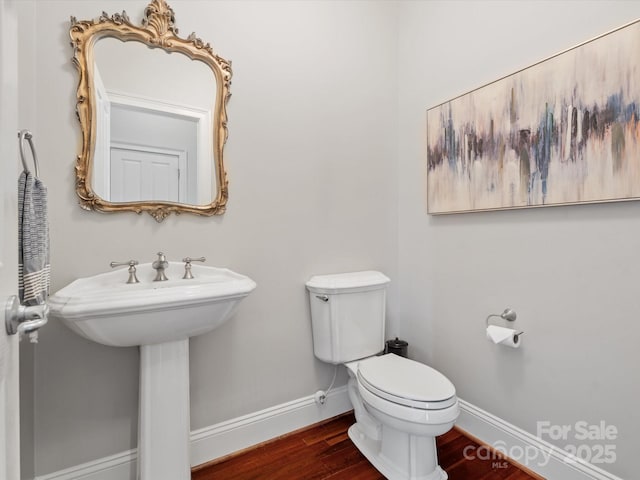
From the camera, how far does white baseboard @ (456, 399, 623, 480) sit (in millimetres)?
1297

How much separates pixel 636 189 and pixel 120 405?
215 cm

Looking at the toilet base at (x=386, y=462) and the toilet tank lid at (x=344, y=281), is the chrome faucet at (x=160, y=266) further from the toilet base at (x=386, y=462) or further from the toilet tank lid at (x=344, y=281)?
the toilet base at (x=386, y=462)

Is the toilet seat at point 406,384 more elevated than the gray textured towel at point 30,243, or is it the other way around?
the gray textured towel at point 30,243

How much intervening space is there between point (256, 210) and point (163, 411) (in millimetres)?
936

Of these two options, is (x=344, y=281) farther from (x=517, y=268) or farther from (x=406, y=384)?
(x=517, y=268)

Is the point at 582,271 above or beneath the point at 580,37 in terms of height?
beneath

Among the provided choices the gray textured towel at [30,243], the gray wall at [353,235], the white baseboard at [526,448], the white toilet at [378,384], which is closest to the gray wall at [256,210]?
the gray wall at [353,235]

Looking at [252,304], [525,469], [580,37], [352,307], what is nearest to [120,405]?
[252,304]

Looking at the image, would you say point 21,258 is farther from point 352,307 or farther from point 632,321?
point 632,321

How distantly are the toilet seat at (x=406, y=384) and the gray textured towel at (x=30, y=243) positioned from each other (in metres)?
1.20

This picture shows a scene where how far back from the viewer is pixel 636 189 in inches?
44.8

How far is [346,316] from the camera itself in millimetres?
1712

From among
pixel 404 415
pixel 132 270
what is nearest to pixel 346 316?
pixel 404 415

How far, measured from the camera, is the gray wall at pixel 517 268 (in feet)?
3.99
